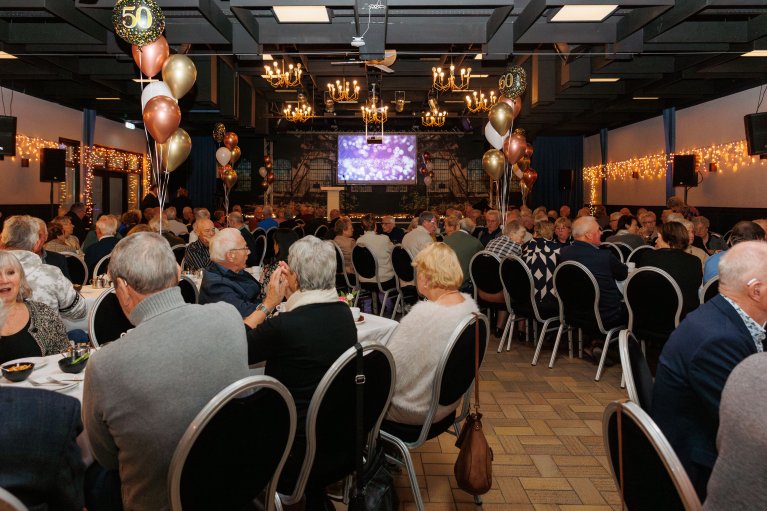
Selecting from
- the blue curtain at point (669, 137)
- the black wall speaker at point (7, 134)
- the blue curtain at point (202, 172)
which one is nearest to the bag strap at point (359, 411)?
the black wall speaker at point (7, 134)

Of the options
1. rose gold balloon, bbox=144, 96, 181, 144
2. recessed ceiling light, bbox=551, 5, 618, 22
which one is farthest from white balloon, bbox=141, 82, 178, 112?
recessed ceiling light, bbox=551, 5, 618, 22

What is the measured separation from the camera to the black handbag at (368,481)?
6.95ft

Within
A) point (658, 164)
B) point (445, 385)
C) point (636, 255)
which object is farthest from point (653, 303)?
point (658, 164)

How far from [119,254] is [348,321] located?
88 centimetres

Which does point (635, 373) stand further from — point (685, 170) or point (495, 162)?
point (685, 170)

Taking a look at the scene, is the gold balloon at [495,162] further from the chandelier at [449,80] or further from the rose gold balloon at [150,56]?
the rose gold balloon at [150,56]

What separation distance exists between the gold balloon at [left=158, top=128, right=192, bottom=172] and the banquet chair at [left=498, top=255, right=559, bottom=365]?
3.78m

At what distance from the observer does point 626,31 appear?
757 cm

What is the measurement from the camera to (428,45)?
32.0 ft

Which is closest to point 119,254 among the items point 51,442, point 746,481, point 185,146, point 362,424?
point 51,442

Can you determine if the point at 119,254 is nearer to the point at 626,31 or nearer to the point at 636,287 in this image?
the point at 636,287

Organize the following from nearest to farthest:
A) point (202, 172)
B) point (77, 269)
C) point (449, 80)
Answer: point (77, 269) → point (449, 80) → point (202, 172)

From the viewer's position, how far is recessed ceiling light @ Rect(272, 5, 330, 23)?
23.0ft

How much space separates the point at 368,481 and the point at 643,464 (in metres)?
1.11
